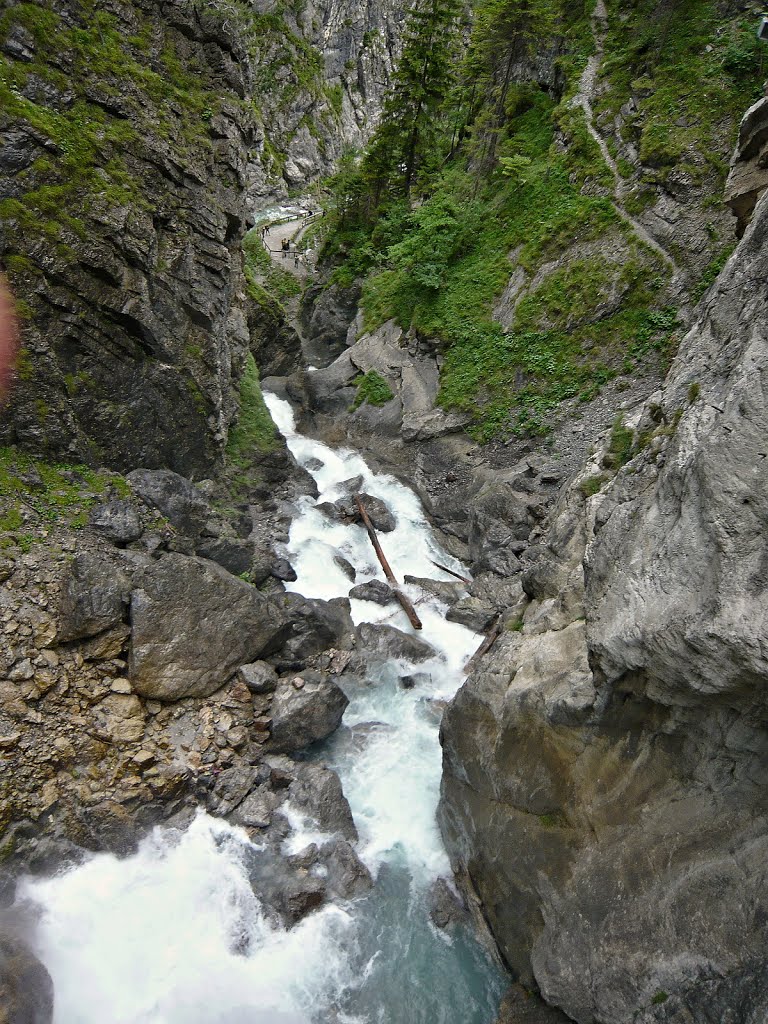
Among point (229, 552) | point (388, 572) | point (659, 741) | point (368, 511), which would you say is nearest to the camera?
point (659, 741)

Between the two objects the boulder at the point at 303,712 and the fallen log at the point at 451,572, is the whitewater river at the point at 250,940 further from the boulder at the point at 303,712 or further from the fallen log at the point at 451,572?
the fallen log at the point at 451,572

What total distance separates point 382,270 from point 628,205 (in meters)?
13.5

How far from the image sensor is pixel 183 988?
866cm

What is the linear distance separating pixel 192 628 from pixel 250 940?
6137mm

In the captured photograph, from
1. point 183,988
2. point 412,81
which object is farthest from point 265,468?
point 412,81

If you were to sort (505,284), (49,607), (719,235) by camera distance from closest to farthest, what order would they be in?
1. (49,607)
2. (719,235)
3. (505,284)

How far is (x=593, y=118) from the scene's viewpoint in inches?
977

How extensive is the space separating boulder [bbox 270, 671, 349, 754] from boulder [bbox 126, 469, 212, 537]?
5.21 metres

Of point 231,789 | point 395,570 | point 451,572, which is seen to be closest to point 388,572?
point 395,570

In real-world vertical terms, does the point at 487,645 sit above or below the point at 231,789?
above

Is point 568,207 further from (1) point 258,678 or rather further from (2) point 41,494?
(2) point 41,494

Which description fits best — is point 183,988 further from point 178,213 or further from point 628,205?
point 628,205

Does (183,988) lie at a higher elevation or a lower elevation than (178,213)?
lower

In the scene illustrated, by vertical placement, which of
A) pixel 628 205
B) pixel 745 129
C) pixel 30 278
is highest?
pixel 628 205
